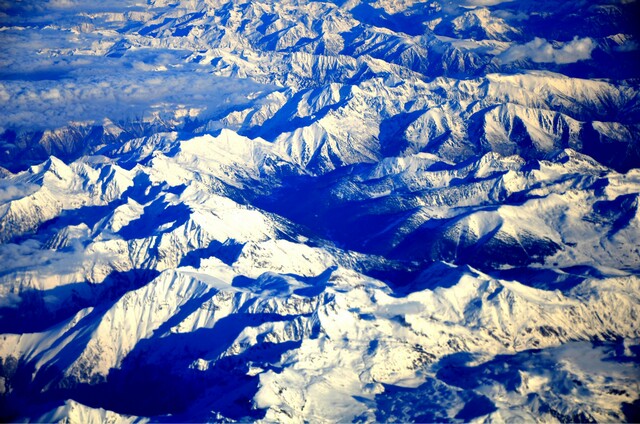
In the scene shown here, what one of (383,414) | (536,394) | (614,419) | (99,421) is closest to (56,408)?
(99,421)

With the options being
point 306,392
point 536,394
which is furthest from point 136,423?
point 536,394

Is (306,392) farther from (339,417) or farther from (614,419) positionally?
(614,419)

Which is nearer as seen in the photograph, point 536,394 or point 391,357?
point 536,394

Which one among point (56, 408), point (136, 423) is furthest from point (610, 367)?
point (56, 408)

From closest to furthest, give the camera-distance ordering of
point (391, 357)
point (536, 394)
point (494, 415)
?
point (494, 415) → point (536, 394) → point (391, 357)

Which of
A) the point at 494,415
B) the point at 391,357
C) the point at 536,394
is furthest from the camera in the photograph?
the point at 391,357

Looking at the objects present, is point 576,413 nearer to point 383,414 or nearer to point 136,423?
point 383,414

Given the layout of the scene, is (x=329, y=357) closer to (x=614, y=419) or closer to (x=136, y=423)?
(x=136, y=423)

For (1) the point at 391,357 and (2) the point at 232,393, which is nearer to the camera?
(2) the point at 232,393
